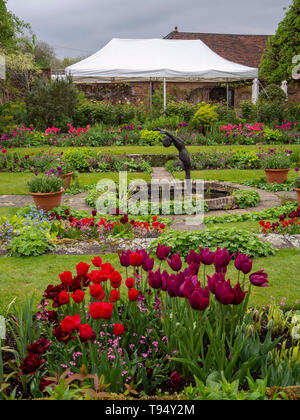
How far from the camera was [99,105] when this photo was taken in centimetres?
1658

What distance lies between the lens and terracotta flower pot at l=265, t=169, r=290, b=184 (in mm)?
8059

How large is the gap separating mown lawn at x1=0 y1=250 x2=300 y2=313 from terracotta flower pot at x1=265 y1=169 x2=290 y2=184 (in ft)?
13.4

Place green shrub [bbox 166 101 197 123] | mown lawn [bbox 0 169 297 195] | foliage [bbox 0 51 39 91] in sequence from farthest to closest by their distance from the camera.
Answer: foliage [bbox 0 51 39 91] < green shrub [bbox 166 101 197 123] < mown lawn [bbox 0 169 297 195]

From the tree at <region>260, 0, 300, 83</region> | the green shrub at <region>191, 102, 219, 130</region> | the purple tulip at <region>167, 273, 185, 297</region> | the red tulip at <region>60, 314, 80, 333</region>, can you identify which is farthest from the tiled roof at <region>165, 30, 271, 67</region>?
the red tulip at <region>60, 314, 80, 333</region>

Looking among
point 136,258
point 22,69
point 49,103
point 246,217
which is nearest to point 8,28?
point 49,103

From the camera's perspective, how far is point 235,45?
2655 cm

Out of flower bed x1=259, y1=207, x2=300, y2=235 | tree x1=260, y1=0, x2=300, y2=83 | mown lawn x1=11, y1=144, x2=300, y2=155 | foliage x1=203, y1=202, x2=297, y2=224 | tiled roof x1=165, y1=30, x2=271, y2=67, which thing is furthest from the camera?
tiled roof x1=165, y1=30, x2=271, y2=67

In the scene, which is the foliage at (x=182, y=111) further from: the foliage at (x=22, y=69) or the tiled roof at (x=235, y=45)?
the tiled roof at (x=235, y=45)

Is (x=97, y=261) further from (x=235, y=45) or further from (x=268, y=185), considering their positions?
(x=235, y=45)

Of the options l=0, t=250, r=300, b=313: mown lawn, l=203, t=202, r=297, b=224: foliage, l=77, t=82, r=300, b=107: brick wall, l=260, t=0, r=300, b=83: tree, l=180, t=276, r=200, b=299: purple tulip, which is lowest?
l=0, t=250, r=300, b=313: mown lawn

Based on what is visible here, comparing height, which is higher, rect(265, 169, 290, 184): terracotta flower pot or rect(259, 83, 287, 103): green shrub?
rect(259, 83, 287, 103): green shrub

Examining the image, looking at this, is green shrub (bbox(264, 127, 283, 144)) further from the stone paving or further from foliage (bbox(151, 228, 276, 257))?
foliage (bbox(151, 228, 276, 257))

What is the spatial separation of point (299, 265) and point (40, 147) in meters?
10.3

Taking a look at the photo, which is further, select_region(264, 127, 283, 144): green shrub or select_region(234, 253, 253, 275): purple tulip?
select_region(264, 127, 283, 144): green shrub
